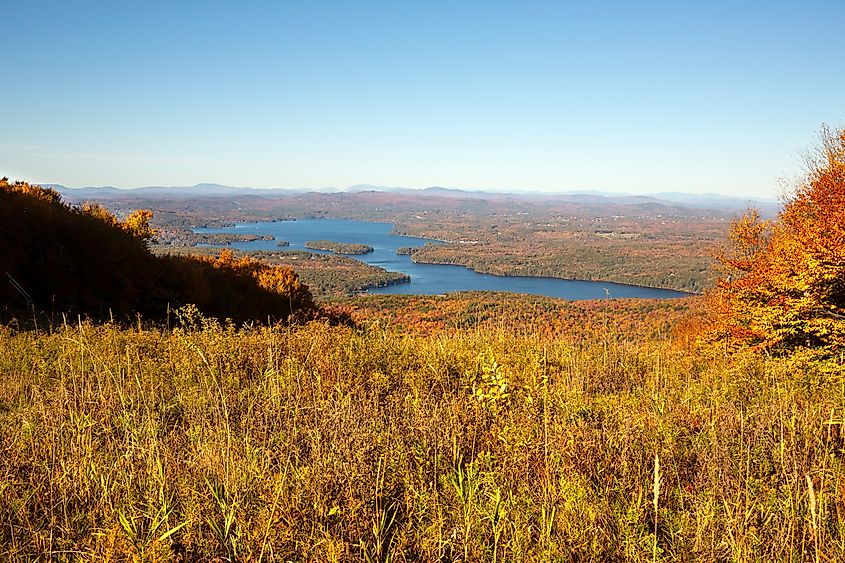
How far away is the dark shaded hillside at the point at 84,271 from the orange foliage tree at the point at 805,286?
1148cm

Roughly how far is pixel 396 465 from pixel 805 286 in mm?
9732

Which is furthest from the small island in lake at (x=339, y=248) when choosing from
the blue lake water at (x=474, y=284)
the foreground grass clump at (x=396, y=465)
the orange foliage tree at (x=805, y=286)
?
the foreground grass clump at (x=396, y=465)

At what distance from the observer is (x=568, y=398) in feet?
13.4

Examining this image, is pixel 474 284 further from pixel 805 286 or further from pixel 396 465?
pixel 396 465

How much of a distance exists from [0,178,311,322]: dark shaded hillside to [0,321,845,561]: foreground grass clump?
324 inches

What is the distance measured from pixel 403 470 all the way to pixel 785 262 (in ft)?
36.7

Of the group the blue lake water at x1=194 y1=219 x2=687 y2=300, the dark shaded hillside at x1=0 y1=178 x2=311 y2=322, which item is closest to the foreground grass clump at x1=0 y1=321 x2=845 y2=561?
the dark shaded hillside at x1=0 y1=178 x2=311 y2=322

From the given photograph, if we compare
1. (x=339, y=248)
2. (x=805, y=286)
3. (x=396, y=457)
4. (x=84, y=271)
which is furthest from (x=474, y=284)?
(x=396, y=457)

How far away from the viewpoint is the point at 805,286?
362 inches

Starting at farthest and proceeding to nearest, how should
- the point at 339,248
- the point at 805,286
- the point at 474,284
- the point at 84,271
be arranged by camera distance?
the point at 339,248
the point at 474,284
the point at 84,271
the point at 805,286

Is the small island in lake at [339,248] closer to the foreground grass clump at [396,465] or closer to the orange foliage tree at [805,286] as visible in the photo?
the orange foliage tree at [805,286]

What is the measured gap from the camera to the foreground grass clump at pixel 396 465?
2.31m

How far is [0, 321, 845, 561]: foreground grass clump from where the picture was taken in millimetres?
2311

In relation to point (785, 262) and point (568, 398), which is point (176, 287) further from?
point (785, 262)
